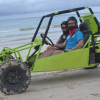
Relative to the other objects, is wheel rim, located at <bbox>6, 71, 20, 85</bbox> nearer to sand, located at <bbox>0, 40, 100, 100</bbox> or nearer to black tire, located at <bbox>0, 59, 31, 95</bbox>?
black tire, located at <bbox>0, 59, 31, 95</bbox>

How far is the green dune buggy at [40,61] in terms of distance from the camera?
509 cm

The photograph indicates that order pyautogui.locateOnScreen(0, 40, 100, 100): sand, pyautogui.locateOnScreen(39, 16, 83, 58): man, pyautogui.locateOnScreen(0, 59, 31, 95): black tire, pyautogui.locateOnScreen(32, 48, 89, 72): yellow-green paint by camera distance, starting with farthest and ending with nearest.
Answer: pyautogui.locateOnScreen(39, 16, 83, 58): man → pyautogui.locateOnScreen(32, 48, 89, 72): yellow-green paint → pyautogui.locateOnScreen(0, 59, 31, 95): black tire → pyautogui.locateOnScreen(0, 40, 100, 100): sand

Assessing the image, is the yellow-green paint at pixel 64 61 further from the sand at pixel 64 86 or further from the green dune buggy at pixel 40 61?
the sand at pixel 64 86

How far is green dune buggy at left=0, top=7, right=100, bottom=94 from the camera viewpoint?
509 centimetres

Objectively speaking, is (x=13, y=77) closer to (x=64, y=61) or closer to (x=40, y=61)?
(x=40, y=61)

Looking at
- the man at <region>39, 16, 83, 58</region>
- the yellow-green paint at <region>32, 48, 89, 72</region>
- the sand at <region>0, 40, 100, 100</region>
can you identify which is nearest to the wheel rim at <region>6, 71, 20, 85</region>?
the sand at <region>0, 40, 100, 100</region>

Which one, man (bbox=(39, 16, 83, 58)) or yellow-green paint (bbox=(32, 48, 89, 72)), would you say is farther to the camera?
man (bbox=(39, 16, 83, 58))

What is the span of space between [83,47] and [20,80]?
1.68 metres

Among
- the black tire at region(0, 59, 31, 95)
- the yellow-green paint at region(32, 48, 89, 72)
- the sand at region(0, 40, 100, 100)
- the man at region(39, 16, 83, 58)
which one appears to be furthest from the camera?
the man at region(39, 16, 83, 58)

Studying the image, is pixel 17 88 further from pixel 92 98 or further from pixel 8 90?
pixel 92 98

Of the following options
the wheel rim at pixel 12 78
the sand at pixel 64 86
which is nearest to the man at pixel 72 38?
the sand at pixel 64 86

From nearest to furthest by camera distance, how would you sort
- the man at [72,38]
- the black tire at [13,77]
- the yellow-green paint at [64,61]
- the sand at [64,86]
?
the sand at [64,86], the black tire at [13,77], the yellow-green paint at [64,61], the man at [72,38]

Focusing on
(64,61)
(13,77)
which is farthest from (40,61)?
(13,77)

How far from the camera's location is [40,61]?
5473 mm
